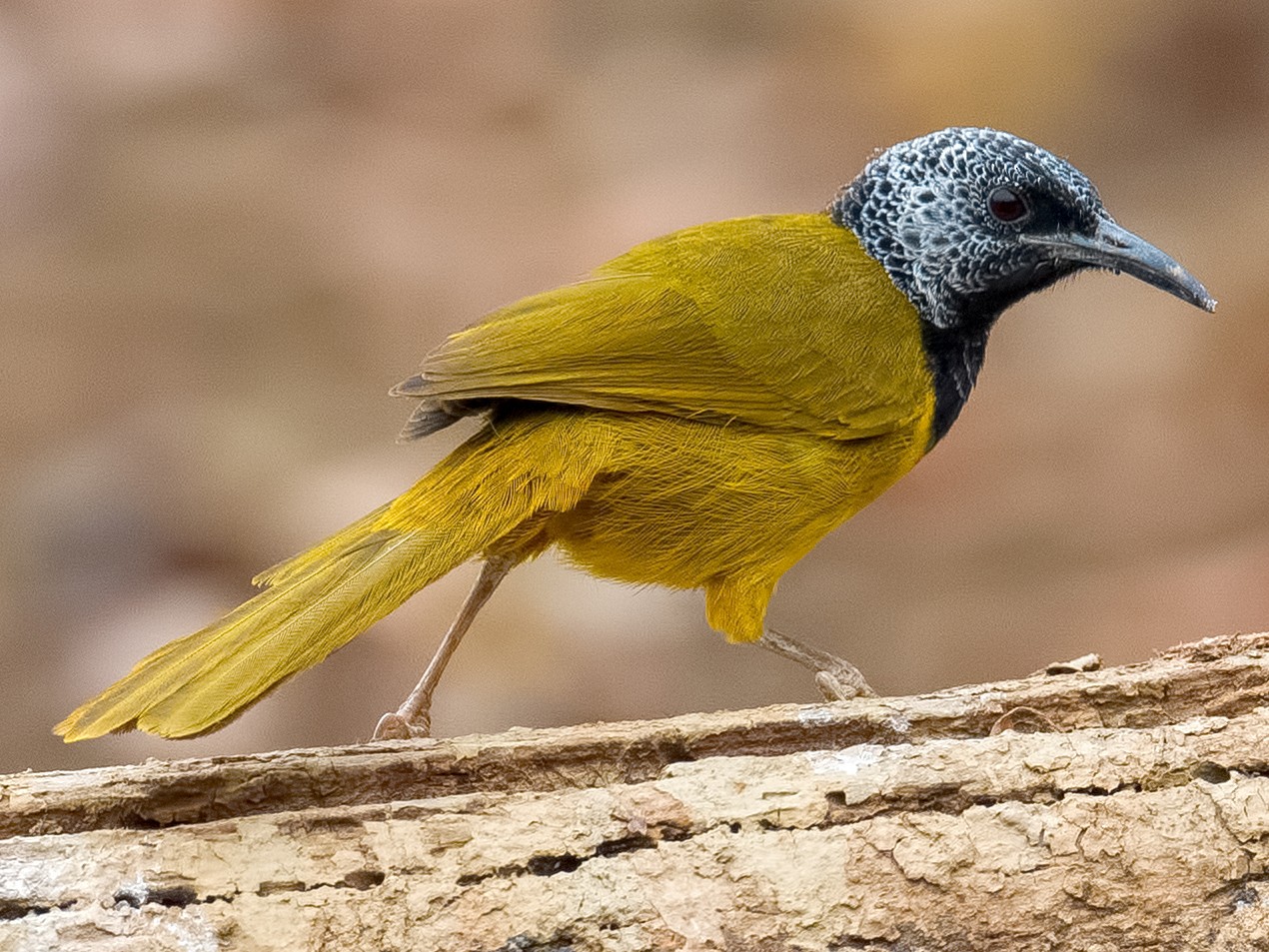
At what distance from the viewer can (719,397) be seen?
425cm

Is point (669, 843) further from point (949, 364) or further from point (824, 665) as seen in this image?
point (949, 364)

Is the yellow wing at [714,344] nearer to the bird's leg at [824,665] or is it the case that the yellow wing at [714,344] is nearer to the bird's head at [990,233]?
the bird's head at [990,233]

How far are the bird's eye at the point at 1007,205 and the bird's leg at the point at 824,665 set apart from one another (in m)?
1.29

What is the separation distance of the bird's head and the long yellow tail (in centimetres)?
128

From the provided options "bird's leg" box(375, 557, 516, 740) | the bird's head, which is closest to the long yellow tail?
"bird's leg" box(375, 557, 516, 740)

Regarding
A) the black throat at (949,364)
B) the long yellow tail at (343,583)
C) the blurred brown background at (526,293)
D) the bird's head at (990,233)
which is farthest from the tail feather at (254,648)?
the blurred brown background at (526,293)

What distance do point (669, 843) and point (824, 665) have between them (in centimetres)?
137

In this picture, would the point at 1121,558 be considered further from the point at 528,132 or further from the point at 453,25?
the point at 453,25

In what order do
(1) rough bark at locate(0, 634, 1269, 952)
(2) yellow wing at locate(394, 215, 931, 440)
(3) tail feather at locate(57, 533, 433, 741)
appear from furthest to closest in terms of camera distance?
(2) yellow wing at locate(394, 215, 931, 440)
(3) tail feather at locate(57, 533, 433, 741)
(1) rough bark at locate(0, 634, 1269, 952)

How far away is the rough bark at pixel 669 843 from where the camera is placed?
3.07m

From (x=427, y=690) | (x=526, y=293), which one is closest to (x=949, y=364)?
(x=427, y=690)

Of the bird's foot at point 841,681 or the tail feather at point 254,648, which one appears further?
the bird's foot at point 841,681

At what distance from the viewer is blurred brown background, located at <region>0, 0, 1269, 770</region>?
6.75 meters

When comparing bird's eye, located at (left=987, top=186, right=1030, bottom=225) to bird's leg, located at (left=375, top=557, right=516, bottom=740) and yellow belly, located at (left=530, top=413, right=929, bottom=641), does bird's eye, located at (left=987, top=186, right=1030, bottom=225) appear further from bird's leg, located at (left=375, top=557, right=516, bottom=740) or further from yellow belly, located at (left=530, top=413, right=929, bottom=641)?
bird's leg, located at (left=375, top=557, right=516, bottom=740)
